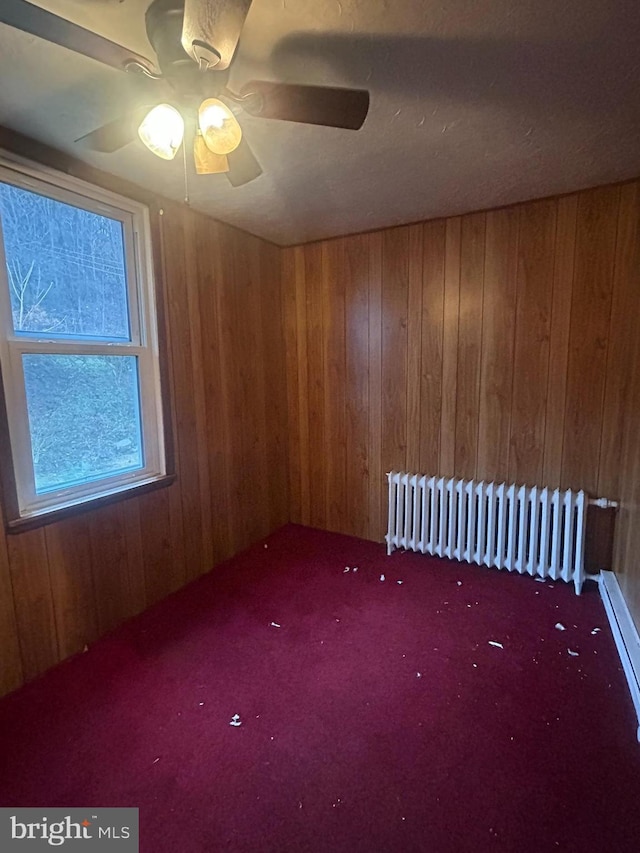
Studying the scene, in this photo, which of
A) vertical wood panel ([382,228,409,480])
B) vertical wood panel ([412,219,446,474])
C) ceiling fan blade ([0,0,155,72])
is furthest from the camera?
vertical wood panel ([382,228,409,480])

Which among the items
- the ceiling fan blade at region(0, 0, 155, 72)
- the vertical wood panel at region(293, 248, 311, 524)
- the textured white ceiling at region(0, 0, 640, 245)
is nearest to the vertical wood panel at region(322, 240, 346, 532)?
the vertical wood panel at region(293, 248, 311, 524)

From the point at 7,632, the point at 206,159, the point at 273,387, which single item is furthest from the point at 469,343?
the point at 7,632

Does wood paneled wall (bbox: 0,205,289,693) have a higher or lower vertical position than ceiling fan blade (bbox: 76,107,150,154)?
lower

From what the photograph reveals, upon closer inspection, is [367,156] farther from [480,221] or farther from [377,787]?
[377,787]

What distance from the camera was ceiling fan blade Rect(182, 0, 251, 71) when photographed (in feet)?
2.97

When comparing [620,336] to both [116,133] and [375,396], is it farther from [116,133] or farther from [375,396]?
[116,133]

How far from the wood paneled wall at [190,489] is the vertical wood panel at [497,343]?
4.96 ft

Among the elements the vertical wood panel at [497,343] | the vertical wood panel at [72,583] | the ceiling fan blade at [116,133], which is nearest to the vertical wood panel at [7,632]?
the vertical wood panel at [72,583]

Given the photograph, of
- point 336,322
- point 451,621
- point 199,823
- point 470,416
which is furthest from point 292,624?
point 336,322

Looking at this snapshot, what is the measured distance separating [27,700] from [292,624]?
1.16 meters

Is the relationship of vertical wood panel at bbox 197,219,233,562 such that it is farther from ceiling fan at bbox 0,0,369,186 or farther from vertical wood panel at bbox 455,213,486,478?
vertical wood panel at bbox 455,213,486,478

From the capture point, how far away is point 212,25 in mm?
938

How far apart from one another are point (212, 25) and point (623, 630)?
266 cm

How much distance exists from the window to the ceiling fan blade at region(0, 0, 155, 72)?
97 centimetres
